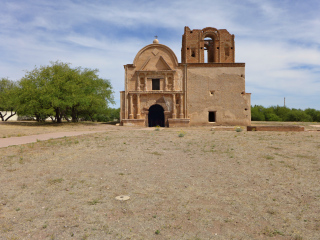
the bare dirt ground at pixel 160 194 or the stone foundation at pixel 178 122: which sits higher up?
the stone foundation at pixel 178 122

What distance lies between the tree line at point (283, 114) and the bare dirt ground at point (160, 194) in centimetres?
4409

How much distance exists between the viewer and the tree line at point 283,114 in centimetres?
4941

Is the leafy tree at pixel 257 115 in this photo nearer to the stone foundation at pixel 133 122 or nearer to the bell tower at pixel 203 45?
the bell tower at pixel 203 45

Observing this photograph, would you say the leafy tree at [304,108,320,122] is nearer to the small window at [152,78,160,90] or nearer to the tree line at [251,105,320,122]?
the tree line at [251,105,320,122]

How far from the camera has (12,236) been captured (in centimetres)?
370

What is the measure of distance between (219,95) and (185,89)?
12.2 feet

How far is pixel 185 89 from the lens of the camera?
83.9 feet

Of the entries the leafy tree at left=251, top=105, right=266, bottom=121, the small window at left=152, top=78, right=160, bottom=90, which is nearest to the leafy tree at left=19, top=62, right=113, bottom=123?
the small window at left=152, top=78, right=160, bottom=90

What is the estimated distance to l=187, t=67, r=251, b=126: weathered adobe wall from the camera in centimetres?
2562

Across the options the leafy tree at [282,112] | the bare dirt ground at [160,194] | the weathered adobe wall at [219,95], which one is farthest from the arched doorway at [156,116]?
the leafy tree at [282,112]

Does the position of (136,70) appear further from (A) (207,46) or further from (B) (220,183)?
(B) (220,183)

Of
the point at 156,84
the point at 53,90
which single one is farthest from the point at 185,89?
the point at 53,90

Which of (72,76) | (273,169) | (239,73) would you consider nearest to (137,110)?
(72,76)

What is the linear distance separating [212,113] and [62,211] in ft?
76.9
